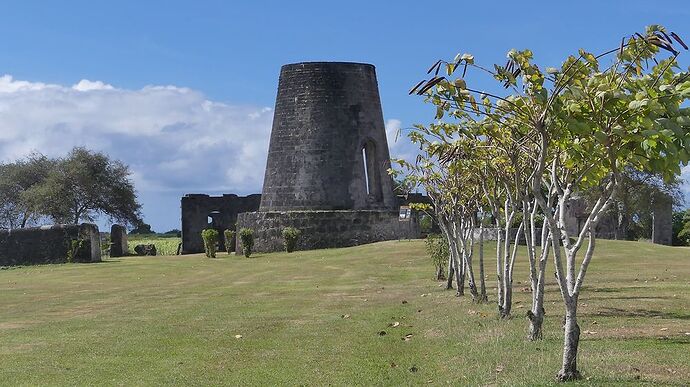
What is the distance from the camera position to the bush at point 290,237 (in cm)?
3738

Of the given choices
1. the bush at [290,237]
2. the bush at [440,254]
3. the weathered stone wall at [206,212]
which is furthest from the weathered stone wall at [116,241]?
the bush at [440,254]

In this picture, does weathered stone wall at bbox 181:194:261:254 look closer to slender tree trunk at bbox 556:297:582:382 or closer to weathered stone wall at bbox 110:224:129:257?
weathered stone wall at bbox 110:224:129:257

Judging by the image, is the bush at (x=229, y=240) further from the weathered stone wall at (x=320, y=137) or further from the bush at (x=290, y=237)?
the bush at (x=290, y=237)

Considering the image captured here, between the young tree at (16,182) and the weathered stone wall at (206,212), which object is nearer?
the weathered stone wall at (206,212)

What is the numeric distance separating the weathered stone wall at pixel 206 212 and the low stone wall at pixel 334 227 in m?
13.4

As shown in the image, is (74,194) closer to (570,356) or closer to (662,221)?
(662,221)

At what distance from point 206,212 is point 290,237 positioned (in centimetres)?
1621

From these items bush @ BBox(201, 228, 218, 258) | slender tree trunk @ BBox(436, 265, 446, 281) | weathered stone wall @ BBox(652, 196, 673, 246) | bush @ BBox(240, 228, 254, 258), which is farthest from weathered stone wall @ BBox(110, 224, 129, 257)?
weathered stone wall @ BBox(652, 196, 673, 246)

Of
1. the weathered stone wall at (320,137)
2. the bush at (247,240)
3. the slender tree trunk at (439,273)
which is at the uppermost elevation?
the weathered stone wall at (320,137)

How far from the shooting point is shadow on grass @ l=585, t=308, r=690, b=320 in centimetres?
1338

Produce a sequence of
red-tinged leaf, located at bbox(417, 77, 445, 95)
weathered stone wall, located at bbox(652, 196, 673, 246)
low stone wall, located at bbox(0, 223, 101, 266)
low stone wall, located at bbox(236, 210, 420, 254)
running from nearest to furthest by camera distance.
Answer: red-tinged leaf, located at bbox(417, 77, 445, 95), low stone wall, located at bbox(0, 223, 101, 266), low stone wall, located at bbox(236, 210, 420, 254), weathered stone wall, located at bbox(652, 196, 673, 246)

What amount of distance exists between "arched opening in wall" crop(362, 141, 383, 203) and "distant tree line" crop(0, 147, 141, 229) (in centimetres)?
2742

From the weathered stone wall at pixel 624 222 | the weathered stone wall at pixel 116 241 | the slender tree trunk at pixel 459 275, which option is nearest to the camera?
the slender tree trunk at pixel 459 275

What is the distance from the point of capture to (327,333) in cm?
1312
